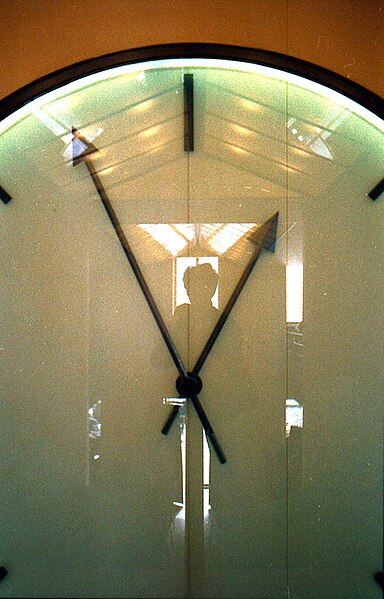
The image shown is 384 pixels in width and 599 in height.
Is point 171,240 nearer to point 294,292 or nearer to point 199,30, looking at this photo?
point 294,292

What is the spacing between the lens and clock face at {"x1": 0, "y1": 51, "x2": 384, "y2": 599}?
1.66 m

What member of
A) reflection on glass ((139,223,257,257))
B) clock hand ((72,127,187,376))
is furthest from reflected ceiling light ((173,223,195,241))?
clock hand ((72,127,187,376))

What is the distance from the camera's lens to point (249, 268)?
1.66m

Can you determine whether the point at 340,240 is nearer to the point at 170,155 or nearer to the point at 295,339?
the point at 295,339

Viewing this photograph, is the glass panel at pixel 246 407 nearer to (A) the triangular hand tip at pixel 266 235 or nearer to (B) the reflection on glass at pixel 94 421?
(A) the triangular hand tip at pixel 266 235

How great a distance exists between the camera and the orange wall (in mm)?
1716

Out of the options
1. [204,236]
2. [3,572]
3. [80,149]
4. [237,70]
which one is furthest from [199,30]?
[3,572]

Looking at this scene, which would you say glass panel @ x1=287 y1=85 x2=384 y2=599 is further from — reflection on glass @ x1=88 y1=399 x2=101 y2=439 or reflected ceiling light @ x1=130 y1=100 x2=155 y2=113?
reflection on glass @ x1=88 y1=399 x2=101 y2=439

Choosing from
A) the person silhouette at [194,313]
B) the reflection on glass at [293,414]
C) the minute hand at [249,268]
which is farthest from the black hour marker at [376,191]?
the reflection on glass at [293,414]

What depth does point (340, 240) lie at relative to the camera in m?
1.67

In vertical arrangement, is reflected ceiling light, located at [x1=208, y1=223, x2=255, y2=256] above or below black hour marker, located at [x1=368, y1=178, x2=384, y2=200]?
below

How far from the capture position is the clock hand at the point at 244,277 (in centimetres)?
166

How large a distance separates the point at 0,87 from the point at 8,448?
3.31 feet

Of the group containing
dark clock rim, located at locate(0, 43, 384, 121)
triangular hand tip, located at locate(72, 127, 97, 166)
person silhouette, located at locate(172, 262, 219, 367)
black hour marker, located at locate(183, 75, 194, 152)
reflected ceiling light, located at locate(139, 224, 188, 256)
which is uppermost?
dark clock rim, located at locate(0, 43, 384, 121)
